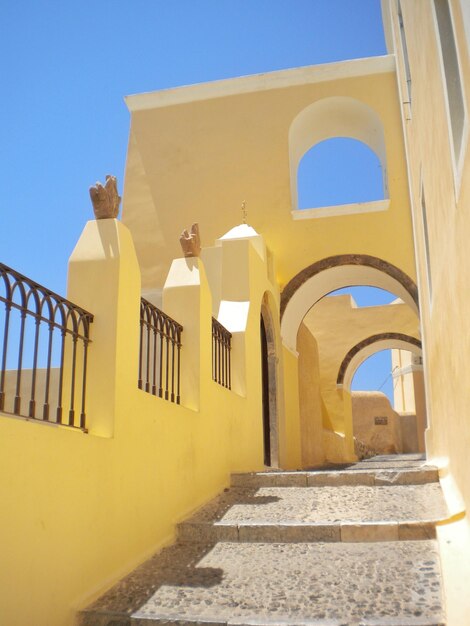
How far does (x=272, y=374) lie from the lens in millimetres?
10656

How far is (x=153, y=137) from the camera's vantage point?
40.4 ft

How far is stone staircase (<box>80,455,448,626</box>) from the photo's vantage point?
3.45 metres

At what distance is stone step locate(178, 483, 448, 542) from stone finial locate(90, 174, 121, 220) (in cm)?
237

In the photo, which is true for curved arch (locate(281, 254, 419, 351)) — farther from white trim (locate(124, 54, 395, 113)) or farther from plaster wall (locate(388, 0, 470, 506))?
plaster wall (locate(388, 0, 470, 506))

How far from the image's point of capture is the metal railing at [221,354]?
7039 millimetres

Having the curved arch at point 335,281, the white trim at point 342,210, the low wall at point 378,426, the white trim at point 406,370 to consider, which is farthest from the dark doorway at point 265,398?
the low wall at point 378,426

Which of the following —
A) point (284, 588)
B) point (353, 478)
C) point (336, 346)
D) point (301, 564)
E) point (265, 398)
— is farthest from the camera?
point (336, 346)

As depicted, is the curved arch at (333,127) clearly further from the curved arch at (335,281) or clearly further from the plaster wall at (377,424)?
the plaster wall at (377,424)

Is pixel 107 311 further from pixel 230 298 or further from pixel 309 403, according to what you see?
pixel 309 403

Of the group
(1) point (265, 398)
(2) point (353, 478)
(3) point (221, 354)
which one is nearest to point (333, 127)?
(1) point (265, 398)

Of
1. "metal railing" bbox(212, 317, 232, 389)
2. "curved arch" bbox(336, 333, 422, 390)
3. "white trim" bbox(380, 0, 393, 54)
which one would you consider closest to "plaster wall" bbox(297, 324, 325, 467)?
"curved arch" bbox(336, 333, 422, 390)

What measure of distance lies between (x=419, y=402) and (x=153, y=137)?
14451 millimetres

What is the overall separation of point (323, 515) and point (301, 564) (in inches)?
35.4

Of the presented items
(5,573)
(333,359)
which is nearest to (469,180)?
(5,573)
